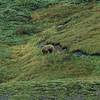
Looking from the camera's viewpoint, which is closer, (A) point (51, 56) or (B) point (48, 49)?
(A) point (51, 56)

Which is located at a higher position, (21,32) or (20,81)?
(20,81)

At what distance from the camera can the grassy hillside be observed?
44.5 meters

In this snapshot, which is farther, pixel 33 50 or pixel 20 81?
pixel 33 50

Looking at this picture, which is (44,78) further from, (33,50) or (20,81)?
(33,50)

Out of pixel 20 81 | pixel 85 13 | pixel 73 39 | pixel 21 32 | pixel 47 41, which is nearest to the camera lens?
pixel 20 81

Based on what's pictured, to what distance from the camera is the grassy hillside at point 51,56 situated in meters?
44.5

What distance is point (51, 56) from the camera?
6006 cm

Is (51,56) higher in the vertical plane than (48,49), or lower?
higher

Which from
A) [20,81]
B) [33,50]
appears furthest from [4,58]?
[20,81]

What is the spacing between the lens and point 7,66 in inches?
2479

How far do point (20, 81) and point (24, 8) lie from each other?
194 feet

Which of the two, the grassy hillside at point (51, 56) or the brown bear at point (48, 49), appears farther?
the brown bear at point (48, 49)

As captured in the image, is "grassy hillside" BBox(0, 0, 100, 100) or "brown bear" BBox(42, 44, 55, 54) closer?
"grassy hillside" BBox(0, 0, 100, 100)

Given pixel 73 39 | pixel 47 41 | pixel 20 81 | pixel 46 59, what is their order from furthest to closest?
pixel 47 41, pixel 73 39, pixel 46 59, pixel 20 81
